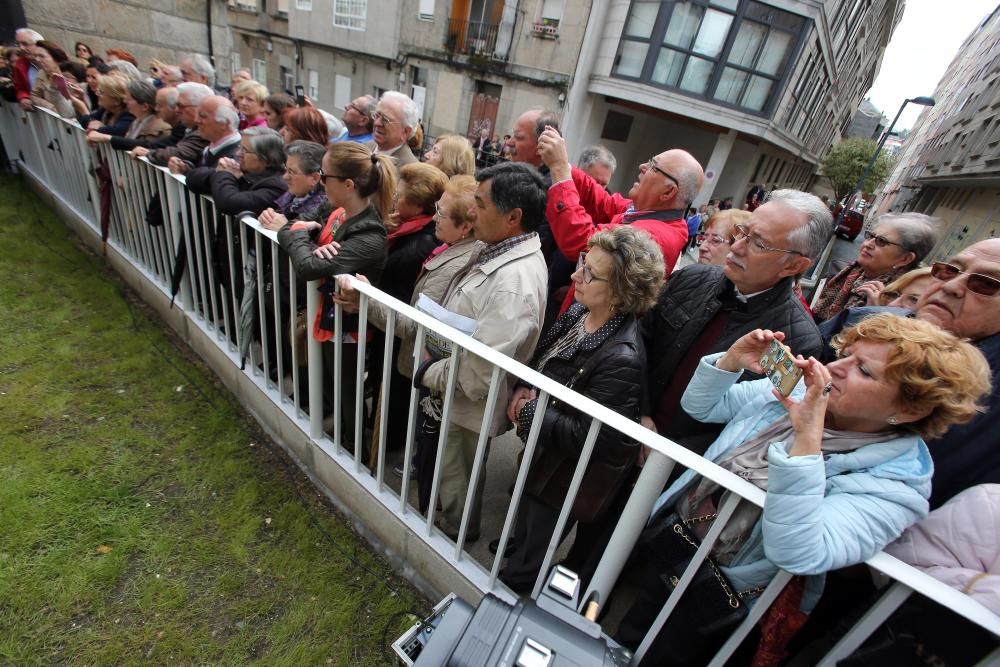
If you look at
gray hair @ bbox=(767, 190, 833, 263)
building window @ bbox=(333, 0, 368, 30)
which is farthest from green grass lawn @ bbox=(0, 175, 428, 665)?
building window @ bbox=(333, 0, 368, 30)

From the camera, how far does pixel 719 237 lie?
2750 millimetres

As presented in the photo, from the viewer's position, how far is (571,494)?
5.01 ft

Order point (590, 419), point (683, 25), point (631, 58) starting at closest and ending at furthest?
point (590, 419) < point (683, 25) < point (631, 58)

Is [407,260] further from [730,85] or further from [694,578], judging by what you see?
[730,85]

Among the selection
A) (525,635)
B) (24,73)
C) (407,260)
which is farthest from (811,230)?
(24,73)

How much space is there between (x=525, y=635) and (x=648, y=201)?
2.28 m

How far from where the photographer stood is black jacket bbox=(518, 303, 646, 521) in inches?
61.4

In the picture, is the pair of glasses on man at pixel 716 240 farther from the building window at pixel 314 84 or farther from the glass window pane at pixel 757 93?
the building window at pixel 314 84

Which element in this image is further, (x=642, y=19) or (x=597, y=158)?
(x=642, y=19)

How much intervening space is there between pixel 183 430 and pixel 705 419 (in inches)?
123

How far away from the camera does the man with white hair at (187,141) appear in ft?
10.8

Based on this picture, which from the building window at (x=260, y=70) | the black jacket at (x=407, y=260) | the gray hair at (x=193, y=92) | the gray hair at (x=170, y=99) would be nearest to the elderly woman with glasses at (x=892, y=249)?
the black jacket at (x=407, y=260)

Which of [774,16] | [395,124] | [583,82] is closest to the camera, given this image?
[395,124]

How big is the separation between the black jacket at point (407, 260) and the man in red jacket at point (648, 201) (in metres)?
0.69
